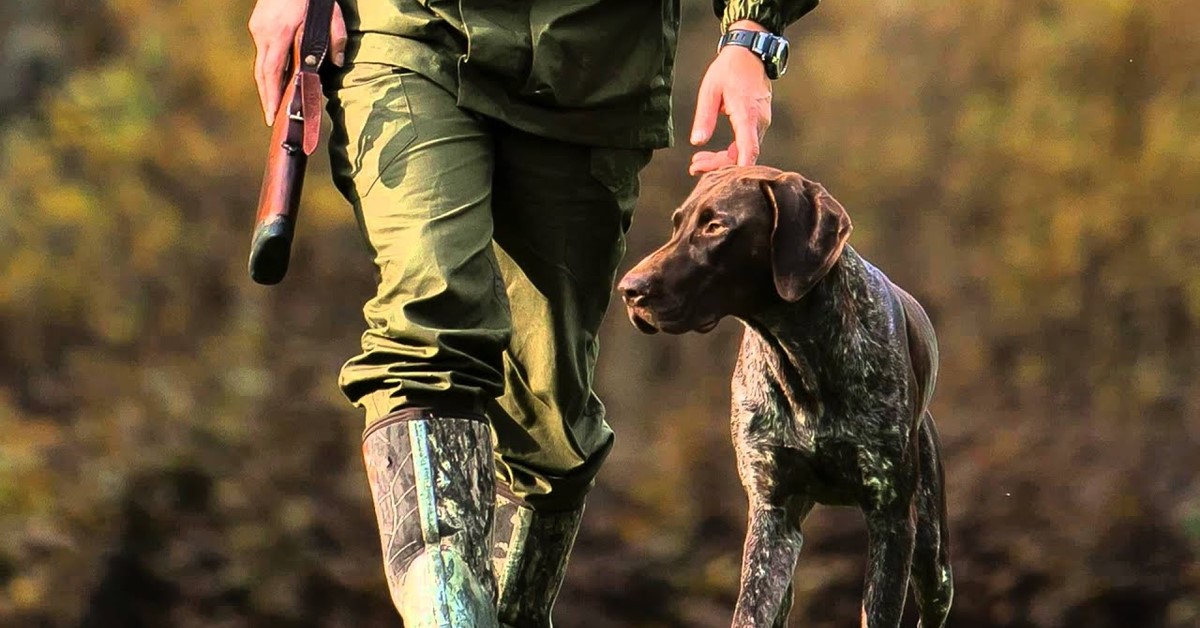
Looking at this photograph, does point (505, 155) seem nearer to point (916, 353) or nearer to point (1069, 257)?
point (916, 353)

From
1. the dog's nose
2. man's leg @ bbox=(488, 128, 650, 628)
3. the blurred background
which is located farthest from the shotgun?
the blurred background

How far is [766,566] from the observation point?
4383 mm

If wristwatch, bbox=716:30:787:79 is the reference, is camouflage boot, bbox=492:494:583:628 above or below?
below

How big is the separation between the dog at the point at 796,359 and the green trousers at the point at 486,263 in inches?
10.7

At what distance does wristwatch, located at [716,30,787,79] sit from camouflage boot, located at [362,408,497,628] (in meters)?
0.91

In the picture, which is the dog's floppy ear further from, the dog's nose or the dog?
the dog's nose

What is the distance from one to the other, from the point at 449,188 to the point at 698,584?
19.5ft

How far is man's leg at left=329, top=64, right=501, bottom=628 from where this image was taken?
386 centimetres

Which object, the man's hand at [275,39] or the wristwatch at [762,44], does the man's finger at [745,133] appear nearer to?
the wristwatch at [762,44]

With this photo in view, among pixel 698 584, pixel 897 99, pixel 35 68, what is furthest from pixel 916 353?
pixel 35 68

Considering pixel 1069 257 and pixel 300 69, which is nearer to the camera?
pixel 300 69

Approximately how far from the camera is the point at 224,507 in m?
10.2

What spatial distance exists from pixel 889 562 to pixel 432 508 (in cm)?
94

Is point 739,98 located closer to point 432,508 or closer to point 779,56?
point 779,56
